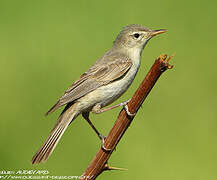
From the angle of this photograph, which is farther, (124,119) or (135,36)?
(135,36)

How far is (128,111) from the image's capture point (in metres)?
3.04

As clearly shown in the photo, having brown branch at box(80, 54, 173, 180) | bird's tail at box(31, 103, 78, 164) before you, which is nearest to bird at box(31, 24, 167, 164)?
bird's tail at box(31, 103, 78, 164)

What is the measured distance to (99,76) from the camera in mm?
4570

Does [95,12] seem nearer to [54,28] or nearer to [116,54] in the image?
[54,28]

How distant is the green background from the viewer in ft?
17.0

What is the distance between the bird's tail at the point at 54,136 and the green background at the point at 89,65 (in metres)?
0.89

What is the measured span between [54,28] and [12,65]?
3.32 feet

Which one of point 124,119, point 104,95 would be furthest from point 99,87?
point 124,119

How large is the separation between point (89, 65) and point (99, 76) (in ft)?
5.80

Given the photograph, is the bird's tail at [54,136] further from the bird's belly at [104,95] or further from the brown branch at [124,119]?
the brown branch at [124,119]

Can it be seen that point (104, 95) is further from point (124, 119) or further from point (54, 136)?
point (124, 119)

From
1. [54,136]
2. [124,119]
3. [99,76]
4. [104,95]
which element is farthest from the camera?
[99,76]

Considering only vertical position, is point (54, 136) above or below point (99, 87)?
below

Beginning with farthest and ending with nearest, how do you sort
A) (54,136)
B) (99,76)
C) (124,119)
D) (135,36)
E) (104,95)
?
(135,36), (99,76), (104,95), (54,136), (124,119)
